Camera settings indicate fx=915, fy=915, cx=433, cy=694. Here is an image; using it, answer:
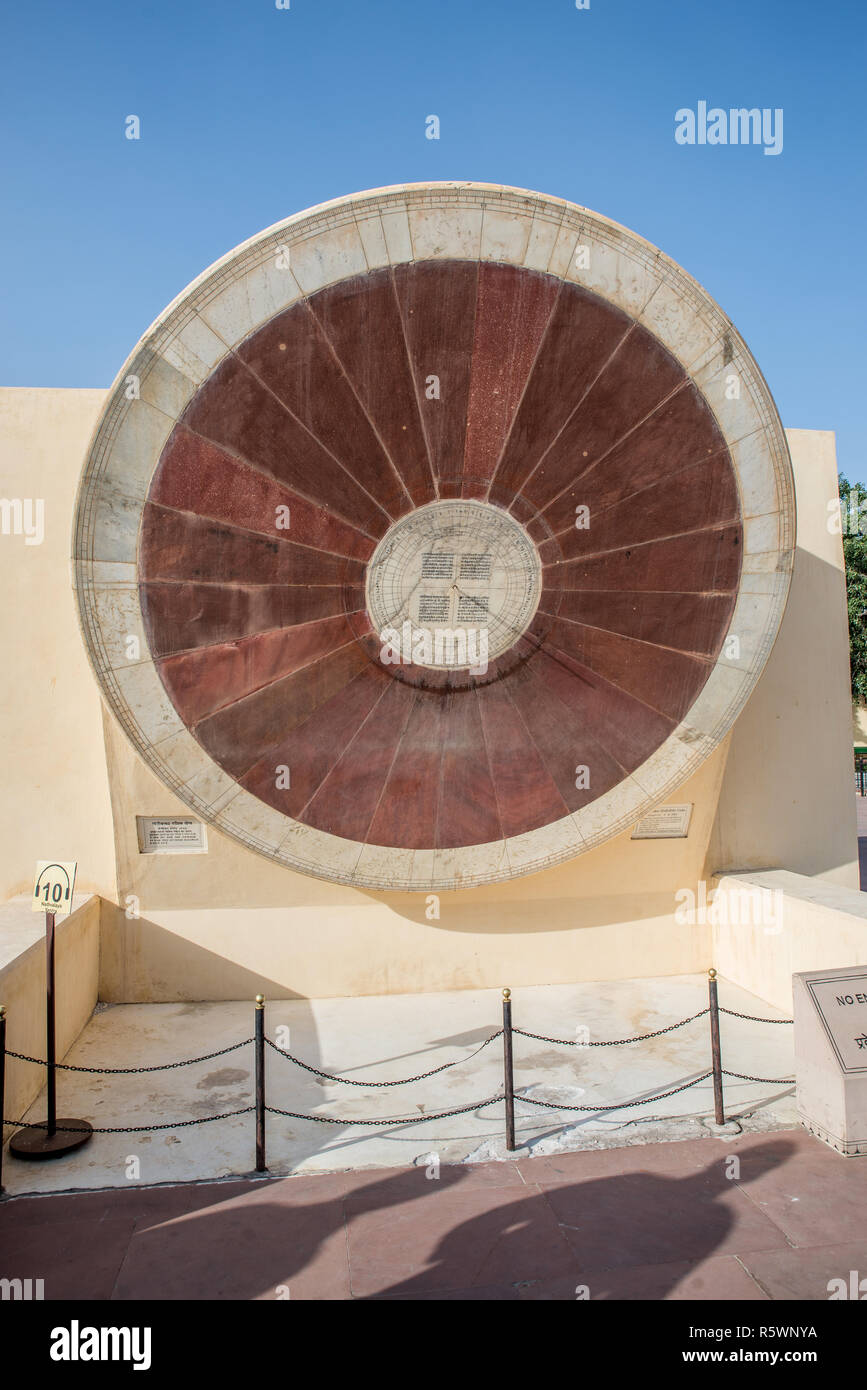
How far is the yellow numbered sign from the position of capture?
21.2 ft

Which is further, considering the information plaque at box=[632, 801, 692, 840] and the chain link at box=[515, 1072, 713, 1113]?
the information plaque at box=[632, 801, 692, 840]

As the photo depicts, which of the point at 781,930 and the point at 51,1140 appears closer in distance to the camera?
the point at 51,1140

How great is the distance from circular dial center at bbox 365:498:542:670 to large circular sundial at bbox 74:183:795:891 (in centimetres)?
3

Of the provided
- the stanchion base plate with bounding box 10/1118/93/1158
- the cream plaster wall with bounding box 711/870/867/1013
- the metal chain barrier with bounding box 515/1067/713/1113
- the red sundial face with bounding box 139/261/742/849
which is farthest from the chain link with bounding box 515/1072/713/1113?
the stanchion base plate with bounding box 10/1118/93/1158

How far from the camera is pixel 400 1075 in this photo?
7.41 meters

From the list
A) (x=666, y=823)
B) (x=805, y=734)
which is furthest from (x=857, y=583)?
(x=666, y=823)

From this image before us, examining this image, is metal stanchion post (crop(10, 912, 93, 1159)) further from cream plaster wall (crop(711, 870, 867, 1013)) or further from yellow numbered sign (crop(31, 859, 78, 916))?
cream plaster wall (crop(711, 870, 867, 1013))

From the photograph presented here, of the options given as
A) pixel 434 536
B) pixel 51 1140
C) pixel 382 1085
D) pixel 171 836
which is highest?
pixel 434 536

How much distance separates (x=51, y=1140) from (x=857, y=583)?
1406 inches

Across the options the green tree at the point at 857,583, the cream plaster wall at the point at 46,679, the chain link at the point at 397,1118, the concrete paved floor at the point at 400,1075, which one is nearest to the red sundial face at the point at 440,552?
the concrete paved floor at the point at 400,1075

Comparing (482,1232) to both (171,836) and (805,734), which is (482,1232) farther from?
(805,734)

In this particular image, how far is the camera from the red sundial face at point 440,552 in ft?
25.4
